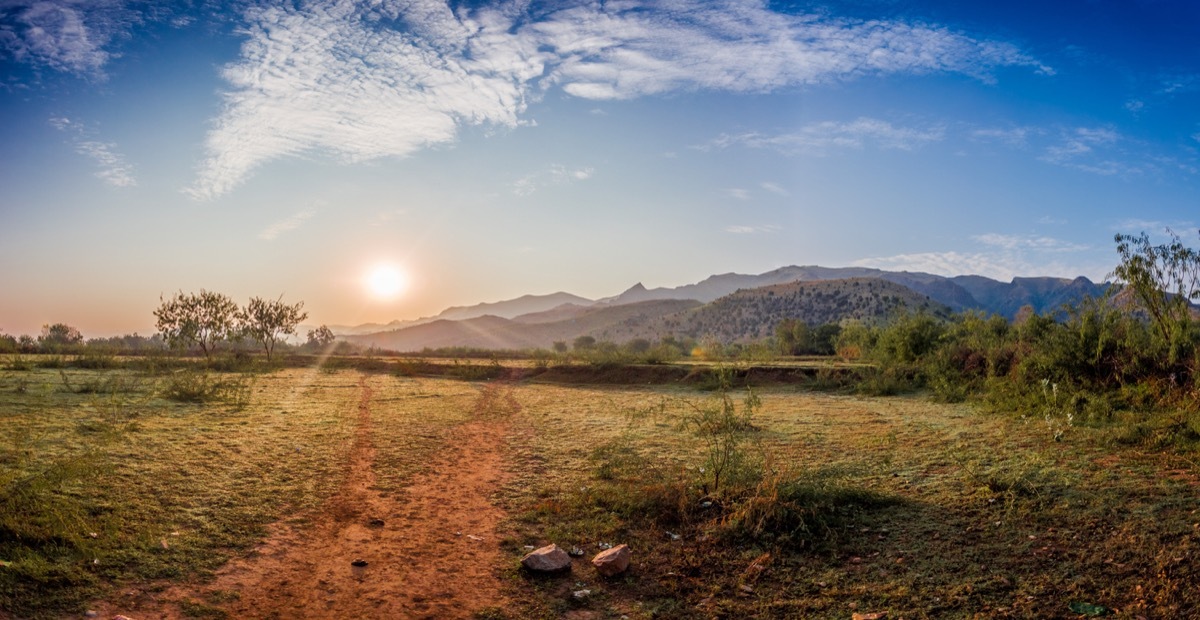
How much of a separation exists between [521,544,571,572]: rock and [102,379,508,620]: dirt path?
1.20ft

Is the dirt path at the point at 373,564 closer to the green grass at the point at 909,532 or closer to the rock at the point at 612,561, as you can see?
the green grass at the point at 909,532

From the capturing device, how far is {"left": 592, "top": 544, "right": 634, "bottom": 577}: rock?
634 centimetres

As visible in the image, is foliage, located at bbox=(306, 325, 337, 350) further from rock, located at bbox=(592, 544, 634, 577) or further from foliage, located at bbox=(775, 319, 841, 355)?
rock, located at bbox=(592, 544, 634, 577)

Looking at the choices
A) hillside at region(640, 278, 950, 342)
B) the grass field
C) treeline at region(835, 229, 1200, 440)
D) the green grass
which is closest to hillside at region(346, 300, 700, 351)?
hillside at region(640, 278, 950, 342)

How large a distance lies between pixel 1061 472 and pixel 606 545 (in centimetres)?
631

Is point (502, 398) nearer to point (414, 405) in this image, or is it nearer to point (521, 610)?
point (414, 405)

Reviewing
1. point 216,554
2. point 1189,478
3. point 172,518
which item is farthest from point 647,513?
point 1189,478

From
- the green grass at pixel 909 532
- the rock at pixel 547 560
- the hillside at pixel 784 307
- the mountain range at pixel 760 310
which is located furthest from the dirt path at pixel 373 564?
the hillside at pixel 784 307

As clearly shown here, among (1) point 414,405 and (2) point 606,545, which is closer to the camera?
(2) point 606,545

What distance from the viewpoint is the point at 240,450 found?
1049 centimetres

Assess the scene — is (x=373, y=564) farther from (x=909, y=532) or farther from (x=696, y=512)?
(x=909, y=532)

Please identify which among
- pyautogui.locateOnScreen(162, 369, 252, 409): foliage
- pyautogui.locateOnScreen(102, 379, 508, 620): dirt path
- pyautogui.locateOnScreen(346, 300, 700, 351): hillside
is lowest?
pyautogui.locateOnScreen(102, 379, 508, 620): dirt path

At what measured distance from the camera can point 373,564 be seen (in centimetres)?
655

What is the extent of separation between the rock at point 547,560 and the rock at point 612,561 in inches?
12.5
